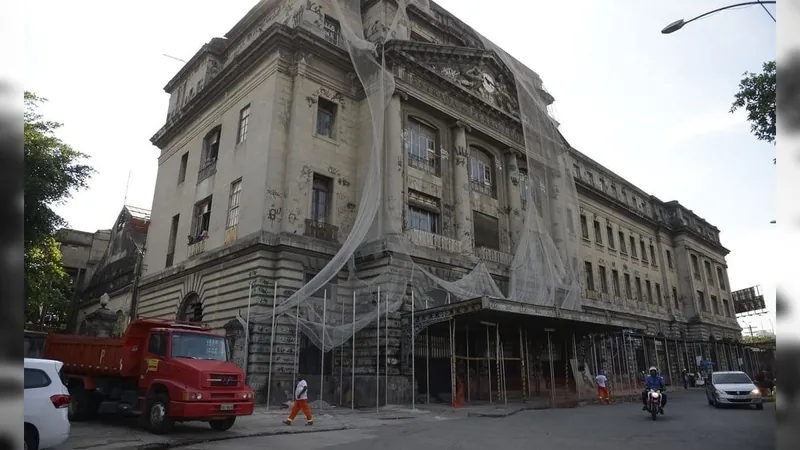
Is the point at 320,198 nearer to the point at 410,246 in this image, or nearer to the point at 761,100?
the point at 410,246

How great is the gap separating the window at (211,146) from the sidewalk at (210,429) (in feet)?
46.5

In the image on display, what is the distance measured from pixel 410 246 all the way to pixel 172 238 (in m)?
14.2

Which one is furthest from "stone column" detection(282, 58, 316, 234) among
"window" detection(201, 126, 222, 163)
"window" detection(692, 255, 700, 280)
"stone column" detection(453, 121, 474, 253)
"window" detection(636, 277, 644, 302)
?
"window" detection(692, 255, 700, 280)

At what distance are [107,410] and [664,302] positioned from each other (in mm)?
46183

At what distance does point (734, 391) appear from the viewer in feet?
56.2

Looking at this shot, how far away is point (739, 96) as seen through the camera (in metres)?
12.6

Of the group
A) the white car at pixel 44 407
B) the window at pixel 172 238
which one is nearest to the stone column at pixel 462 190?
the window at pixel 172 238

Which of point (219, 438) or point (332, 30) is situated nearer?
point (219, 438)

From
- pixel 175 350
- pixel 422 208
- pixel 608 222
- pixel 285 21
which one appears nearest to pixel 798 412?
pixel 175 350

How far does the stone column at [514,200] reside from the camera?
26828 mm

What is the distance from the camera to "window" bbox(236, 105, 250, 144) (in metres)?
22.7

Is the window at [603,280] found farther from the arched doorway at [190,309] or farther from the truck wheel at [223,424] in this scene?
the truck wheel at [223,424]

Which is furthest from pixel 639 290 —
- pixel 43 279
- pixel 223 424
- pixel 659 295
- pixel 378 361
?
pixel 43 279

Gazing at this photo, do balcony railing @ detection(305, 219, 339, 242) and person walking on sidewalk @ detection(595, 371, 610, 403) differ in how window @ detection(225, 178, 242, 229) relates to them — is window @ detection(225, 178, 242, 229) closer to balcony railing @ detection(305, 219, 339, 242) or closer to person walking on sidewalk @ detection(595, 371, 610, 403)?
balcony railing @ detection(305, 219, 339, 242)
